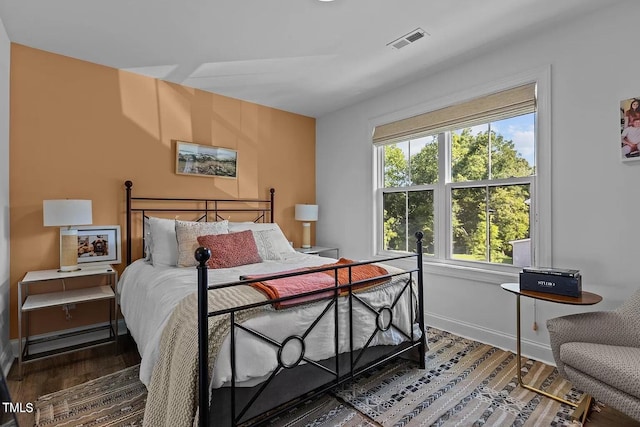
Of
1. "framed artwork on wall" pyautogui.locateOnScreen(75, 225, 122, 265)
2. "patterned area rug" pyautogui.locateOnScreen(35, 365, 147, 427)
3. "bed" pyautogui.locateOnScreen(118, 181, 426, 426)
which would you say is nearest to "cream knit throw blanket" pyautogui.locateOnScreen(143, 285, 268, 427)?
"bed" pyautogui.locateOnScreen(118, 181, 426, 426)

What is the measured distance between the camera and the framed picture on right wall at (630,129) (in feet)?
6.92

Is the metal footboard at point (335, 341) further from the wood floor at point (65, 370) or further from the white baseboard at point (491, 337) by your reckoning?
the wood floor at point (65, 370)

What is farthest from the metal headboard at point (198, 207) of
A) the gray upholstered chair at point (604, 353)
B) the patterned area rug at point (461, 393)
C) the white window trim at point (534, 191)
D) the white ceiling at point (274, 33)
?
the gray upholstered chair at point (604, 353)

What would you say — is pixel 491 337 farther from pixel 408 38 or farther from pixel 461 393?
pixel 408 38

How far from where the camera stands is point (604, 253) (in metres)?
2.25

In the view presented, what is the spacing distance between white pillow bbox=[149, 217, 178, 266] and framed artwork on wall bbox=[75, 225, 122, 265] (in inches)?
17.3

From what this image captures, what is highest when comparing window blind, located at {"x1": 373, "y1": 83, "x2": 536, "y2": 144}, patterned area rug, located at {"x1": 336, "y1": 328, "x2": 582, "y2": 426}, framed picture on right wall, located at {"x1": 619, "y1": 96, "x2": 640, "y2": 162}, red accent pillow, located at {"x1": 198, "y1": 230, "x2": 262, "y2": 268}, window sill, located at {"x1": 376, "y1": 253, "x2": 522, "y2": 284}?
window blind, located at {"x1": 373, "y1": 83, "x2": 536, "y2": 144}

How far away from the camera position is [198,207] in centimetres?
366

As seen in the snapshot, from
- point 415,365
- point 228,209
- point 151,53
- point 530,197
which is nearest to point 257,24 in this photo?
point 151,53

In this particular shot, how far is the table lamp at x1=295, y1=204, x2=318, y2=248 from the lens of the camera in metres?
4.27

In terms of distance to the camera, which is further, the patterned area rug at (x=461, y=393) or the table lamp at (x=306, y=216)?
the table lamp at (x=306, y=216)

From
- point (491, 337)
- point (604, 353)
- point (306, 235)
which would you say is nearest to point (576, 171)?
point (604, 353)

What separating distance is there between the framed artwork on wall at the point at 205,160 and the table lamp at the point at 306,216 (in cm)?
92

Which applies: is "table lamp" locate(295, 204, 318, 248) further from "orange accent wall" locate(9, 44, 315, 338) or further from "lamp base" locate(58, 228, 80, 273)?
"lamp base" locate(58, 228, 80, 273)
